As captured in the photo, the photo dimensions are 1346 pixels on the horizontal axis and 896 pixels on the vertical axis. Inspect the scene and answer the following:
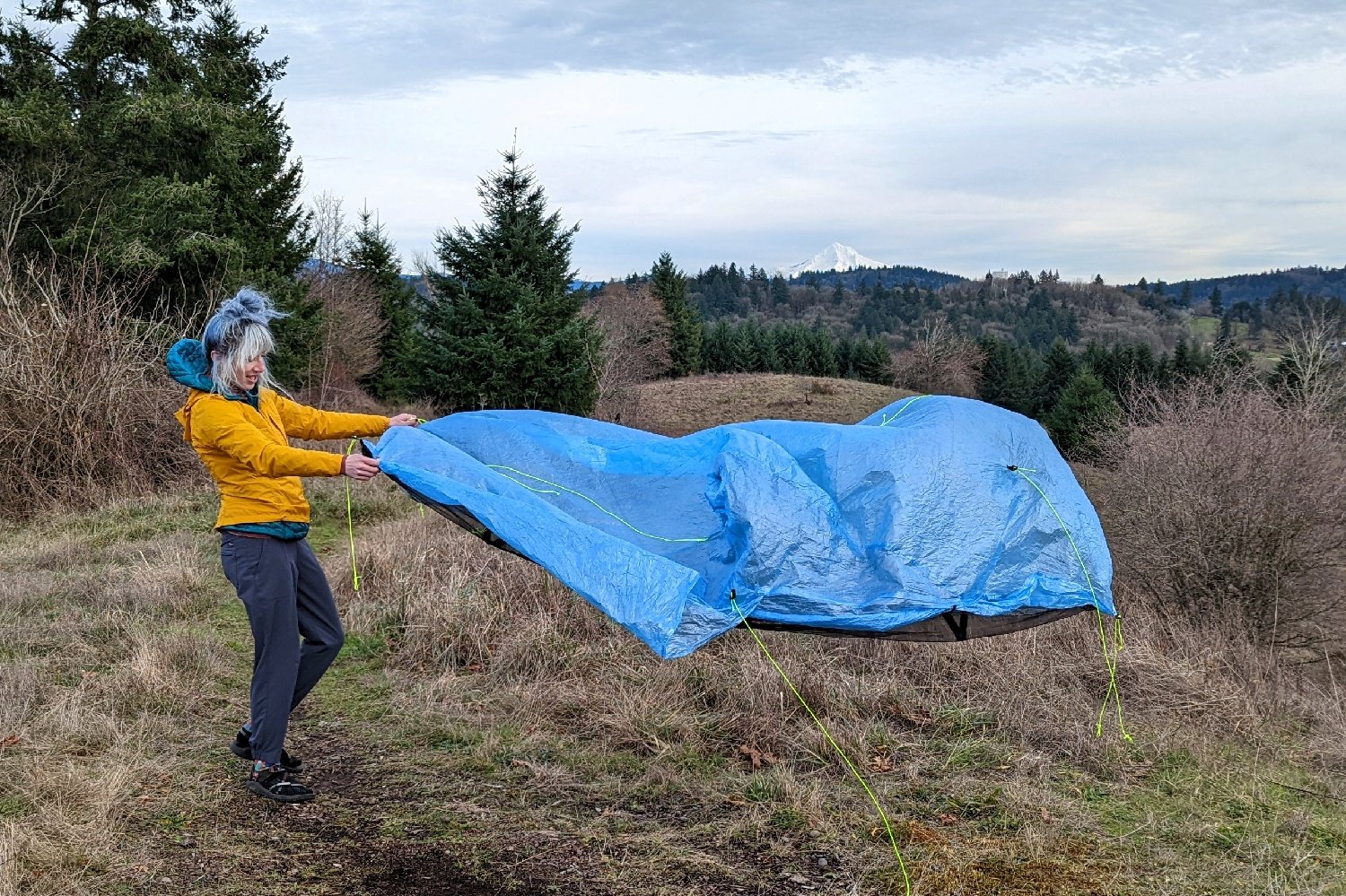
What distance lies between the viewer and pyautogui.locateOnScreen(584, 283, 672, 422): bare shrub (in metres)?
34.7

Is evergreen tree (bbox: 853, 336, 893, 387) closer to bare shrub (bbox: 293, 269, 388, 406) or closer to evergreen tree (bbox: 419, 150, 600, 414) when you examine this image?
bare shrub (bbox: 293, 269, 388, 406)

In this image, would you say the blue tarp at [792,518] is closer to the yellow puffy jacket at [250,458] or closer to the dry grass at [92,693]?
the yellow puffy jacket at [250,458]

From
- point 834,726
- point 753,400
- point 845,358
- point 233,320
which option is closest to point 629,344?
point 753,400

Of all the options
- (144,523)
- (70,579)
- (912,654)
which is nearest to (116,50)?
(144,523)

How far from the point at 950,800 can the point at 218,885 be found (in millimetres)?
2949

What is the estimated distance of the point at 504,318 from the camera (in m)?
26.3

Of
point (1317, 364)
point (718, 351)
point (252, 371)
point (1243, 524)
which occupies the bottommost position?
point (1243, 524)

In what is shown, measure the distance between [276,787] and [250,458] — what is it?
56.4 inches

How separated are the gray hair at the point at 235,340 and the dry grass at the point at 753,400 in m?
33.6

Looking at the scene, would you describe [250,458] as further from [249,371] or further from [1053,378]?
[1053,378]

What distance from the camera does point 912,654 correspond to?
6453 mm

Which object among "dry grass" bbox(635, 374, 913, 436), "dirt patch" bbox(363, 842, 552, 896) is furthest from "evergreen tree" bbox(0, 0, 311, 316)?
"dry grass" bbox(635, 374, 913, 436)

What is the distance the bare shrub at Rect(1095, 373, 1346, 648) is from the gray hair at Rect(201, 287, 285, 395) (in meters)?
12.9

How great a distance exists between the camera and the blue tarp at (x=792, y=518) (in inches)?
173
